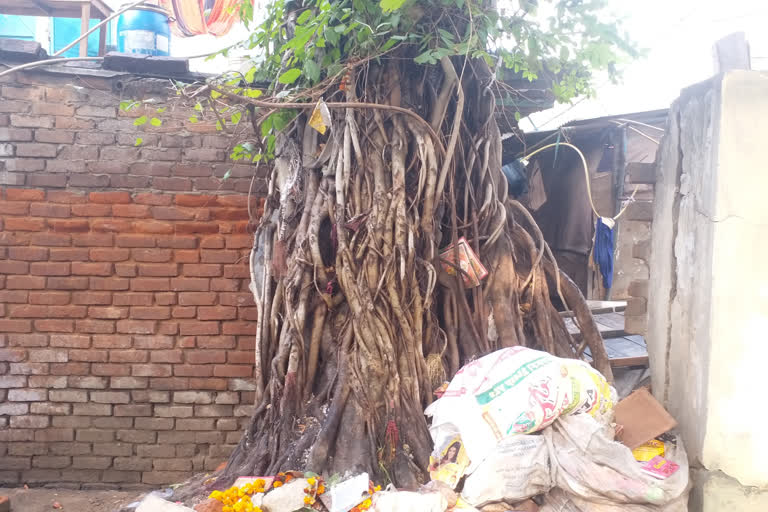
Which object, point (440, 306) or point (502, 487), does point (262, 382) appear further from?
point (502, 487)

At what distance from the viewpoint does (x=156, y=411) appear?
3.72 m

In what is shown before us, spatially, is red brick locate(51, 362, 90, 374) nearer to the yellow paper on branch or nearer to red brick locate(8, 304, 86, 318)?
red brick locate(8, 304, 86, 318)

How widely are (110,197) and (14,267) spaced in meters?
0.74

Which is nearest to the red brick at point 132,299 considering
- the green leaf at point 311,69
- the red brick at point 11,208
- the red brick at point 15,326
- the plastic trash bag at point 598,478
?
the red brick at point 15,326

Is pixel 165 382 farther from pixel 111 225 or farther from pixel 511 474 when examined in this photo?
pixel 511 474

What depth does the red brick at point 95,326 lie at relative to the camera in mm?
3639

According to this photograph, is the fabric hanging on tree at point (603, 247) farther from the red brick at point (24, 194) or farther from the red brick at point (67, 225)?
the red brick at point (24, 194)

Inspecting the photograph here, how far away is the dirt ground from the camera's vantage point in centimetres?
346

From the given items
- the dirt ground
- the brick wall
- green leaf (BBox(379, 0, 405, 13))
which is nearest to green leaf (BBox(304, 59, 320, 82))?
green leaf (BBox(379, 0, 405, 13))

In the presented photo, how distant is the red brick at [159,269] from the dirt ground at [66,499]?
1.43 m

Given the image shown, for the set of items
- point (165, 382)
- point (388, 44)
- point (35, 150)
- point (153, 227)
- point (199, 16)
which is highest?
point (199, 16)

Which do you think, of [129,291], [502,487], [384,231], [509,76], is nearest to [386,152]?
[384,231]

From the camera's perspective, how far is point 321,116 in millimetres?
2707

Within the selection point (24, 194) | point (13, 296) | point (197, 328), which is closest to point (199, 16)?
point (24, 194)
